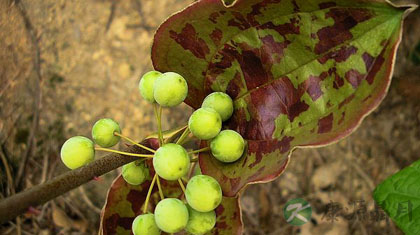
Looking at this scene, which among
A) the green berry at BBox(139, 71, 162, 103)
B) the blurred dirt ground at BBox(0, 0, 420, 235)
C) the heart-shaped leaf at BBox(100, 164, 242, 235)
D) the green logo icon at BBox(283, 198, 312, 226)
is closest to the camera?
the green berry at BBox(139, 71, 162, 103)

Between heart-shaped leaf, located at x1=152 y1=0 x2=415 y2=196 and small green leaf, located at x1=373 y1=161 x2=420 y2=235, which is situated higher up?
heart-shaped leaf, located at x1=152 y1=0 x2=415 y2=196

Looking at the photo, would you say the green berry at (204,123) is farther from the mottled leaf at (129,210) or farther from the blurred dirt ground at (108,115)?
the blurred dirt ground at (108,115)

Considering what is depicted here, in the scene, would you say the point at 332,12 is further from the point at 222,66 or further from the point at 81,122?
the point at 81,122

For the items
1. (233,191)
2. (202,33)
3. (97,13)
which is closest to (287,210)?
(233,191)

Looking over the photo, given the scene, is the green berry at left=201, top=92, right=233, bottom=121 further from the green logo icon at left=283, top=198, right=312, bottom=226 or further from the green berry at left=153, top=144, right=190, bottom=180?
the green logo icon at left=283, top=198, right=312, bottom=226

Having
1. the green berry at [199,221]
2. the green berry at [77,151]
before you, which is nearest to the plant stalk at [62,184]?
the green berry at [77,151]

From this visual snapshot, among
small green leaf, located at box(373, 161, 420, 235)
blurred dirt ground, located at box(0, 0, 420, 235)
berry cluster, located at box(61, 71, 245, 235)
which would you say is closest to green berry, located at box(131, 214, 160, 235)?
berry cluster, located at box(61, 71, 245, 235)
